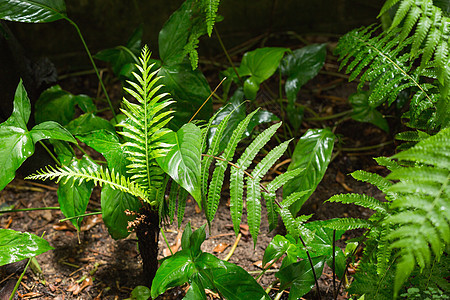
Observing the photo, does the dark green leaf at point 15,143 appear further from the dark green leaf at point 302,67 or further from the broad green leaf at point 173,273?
the dark green leaf at point 302,67

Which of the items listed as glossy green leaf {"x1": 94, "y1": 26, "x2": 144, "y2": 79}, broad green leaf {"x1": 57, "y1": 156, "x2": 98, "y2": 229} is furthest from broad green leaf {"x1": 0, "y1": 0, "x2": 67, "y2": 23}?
broad green leaf {"x1": 57, "y1": 156, "x2": 98, "y2": 229}

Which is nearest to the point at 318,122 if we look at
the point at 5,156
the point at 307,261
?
the point at 307,261

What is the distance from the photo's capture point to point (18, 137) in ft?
4.85

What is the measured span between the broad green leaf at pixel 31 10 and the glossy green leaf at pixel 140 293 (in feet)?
4.45

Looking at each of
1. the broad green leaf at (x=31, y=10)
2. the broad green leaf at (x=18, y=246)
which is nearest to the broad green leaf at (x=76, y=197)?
the broad green leaf at (x=18, y=246)

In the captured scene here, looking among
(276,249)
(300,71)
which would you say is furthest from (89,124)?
(300,71)

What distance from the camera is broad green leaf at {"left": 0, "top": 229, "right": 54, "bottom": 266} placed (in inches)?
56.2

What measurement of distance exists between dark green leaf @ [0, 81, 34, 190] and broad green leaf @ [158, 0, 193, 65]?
678 mm

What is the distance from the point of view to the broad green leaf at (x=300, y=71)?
7.32 ft

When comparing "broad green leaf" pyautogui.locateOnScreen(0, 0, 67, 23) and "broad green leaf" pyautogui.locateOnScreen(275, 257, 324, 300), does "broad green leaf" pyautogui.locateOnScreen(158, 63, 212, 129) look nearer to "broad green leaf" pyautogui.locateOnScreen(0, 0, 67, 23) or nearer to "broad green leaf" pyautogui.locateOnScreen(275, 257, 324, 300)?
"broad green leaf" pyautogui.locateOnScreen(0, 0, 67, 23)

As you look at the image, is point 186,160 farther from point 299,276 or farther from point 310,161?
point 310,161

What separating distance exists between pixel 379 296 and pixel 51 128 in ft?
4.54

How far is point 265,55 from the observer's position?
84.5 inches

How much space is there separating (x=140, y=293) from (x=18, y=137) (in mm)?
847
